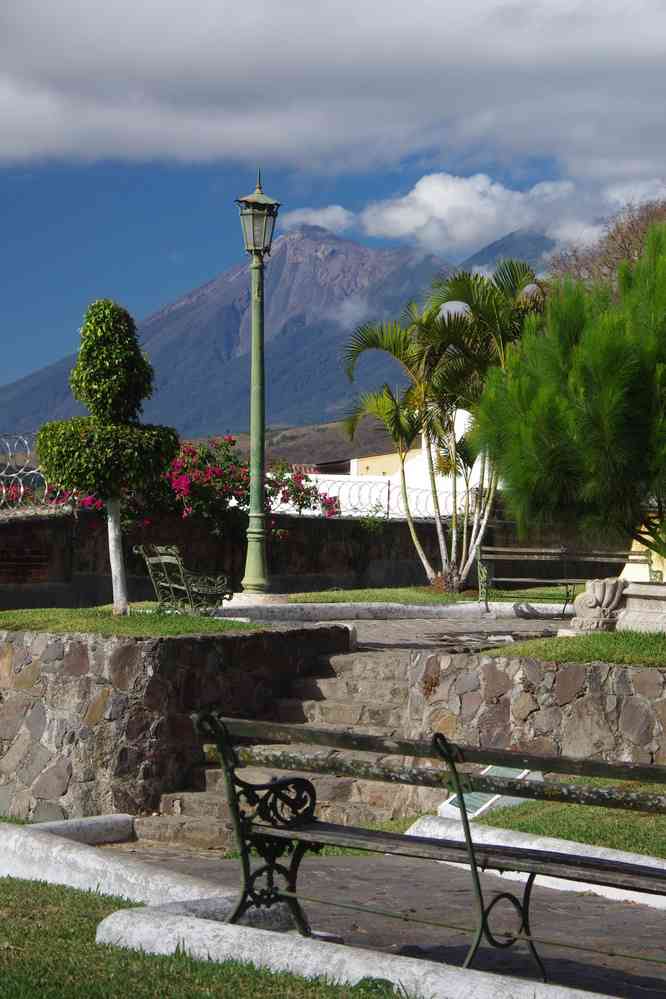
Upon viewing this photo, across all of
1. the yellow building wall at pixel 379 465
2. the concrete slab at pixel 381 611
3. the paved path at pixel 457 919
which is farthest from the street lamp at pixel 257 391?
the yellow building wall at pixel 379 465

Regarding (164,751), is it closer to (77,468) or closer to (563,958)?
(77,468)

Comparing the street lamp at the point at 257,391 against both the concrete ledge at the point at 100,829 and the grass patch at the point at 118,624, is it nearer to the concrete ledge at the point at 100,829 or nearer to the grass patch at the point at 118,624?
the grass patch at the point at 118,624

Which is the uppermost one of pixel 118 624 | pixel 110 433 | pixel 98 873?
pixel 110 433

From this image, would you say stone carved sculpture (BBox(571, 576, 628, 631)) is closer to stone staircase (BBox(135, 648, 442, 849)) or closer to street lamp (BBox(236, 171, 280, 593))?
stone staircase (BBox(135, 648, 442, 849))

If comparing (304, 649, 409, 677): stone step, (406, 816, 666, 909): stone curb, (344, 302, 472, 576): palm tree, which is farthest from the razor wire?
(406, 816, 666, 909): stone curb

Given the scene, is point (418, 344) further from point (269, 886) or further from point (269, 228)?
point (269, 886)

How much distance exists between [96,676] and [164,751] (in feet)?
2.58

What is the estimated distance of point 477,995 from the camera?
4406 millimetres

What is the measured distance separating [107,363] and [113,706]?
4146mm

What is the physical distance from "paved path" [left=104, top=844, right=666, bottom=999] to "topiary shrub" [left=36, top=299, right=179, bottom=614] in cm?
572

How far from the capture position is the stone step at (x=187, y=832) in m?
9.66

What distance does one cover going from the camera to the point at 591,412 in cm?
1066

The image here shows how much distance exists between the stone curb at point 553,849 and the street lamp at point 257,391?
29.1 feet

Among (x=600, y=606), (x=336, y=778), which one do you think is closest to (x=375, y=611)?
(x=600, y=606)
